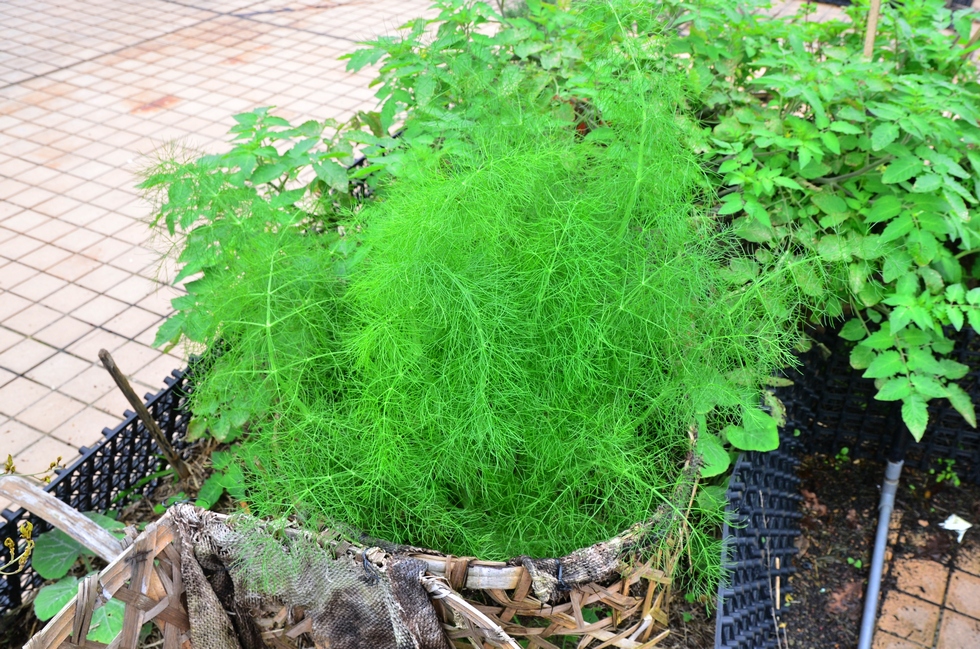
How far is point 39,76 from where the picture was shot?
5.34 m

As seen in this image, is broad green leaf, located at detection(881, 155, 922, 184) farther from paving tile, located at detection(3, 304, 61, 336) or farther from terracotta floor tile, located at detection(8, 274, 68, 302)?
terracotta floor tile, located at detection(8, 274, 68, 302)

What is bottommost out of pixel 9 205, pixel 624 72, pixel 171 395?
pixel 9 205

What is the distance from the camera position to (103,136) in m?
4.61

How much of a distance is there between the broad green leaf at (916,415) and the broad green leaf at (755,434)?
16.5 inches

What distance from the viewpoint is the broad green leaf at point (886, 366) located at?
1.83 m

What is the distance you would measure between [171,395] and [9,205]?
2.73 meters

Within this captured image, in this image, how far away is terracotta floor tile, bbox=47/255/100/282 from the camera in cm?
351

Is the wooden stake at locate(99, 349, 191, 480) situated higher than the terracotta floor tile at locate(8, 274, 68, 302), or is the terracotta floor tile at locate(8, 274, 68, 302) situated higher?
the wooden stake at locate(99, 349, 191, 480)

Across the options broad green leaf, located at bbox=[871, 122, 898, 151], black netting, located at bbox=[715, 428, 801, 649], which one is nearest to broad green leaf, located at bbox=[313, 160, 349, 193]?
black netting, located at bbox=[715, 428, 801, 649]

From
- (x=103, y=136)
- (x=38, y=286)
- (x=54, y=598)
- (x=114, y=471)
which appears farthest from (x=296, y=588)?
(x=103, y=136)

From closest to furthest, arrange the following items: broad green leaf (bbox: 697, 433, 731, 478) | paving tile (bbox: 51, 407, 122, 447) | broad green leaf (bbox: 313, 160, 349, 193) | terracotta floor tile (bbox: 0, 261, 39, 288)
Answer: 1. broad green leaf (bbox: 697, 433, 731, 478)
2. broad green leaf (bbox: 313, 160, 349, 193)
3. paving tile (bbox: 51, 407, 122, 447)
4. terracotta floor tile (bbox: 0, 261, 39, 288)

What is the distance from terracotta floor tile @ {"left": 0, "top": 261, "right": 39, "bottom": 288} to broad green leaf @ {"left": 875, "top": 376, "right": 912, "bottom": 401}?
12.0ft

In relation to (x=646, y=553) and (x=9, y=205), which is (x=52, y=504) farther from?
(x=9, y=205)

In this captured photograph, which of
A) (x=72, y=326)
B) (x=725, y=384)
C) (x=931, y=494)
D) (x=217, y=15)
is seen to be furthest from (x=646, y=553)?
(x=217, y=15)
